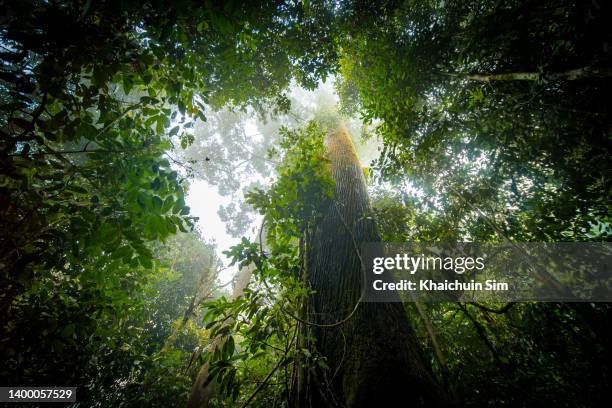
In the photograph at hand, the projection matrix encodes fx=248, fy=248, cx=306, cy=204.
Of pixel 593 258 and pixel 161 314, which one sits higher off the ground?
pixel 593 258

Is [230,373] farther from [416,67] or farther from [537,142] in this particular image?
[416,67]

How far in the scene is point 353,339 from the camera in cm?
185

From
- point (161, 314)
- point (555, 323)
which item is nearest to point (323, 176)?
point (555, 323)

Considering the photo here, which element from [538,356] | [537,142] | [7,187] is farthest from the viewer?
[537,142]

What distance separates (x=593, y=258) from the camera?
8.52 ft

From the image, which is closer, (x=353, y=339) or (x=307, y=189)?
(x=353, y=339)

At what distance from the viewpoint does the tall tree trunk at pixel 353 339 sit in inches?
59.9

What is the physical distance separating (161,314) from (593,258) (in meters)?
8.88

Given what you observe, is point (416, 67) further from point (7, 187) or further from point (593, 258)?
point (7, 187)

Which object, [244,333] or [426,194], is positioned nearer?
[244,333]

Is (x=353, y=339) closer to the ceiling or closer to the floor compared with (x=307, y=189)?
closer to the floor

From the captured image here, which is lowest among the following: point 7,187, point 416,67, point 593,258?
point 7,187

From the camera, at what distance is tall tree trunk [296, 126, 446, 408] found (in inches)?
59.9

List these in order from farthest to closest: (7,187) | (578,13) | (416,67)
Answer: (416,67) → (578,13) → (7,187)
